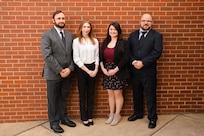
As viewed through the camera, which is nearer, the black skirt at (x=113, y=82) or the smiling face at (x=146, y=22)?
the smiling face at (x=146, y=22)

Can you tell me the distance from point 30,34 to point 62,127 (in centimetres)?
174

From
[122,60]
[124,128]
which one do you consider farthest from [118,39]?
[124,128]

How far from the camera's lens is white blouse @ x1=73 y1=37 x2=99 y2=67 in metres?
4.68

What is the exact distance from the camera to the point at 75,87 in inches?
204

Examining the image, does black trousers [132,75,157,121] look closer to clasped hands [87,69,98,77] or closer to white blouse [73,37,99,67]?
clasped hands [87,69,98,77]

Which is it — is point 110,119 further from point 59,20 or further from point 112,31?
point 59,20

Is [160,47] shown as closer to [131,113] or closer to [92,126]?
[131,113]

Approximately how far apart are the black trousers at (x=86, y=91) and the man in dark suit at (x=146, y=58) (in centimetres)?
76

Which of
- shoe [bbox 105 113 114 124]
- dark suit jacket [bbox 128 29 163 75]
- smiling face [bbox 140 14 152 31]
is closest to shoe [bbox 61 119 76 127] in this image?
shoe [bbox 105 113 114 124]

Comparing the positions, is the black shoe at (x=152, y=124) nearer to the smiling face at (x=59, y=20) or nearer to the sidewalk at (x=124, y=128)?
the sidewalk at (x=124, y=128)

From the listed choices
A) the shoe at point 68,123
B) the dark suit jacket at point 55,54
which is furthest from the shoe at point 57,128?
the dark suit jacket at point 55,54

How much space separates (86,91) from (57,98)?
54 cm

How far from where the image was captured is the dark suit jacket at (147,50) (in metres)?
4.67

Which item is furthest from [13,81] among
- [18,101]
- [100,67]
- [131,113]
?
[131,113]
